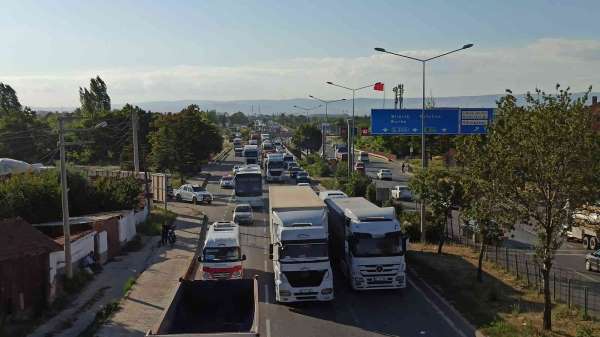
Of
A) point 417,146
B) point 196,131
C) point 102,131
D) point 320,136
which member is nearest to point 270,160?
point 196,131

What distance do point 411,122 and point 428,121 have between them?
4.11 ft

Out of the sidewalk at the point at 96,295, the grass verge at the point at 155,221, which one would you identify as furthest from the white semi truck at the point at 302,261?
the grass verge at the point at 155,221

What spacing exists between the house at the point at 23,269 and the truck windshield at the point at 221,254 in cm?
520

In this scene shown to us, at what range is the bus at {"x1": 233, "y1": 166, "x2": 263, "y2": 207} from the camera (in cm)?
4725

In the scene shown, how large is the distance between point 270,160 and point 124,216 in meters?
34.2

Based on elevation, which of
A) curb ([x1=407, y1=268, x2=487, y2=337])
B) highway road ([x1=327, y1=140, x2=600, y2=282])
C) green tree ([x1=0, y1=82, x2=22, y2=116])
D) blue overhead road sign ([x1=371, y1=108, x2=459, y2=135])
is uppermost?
green tree ([x1=0, y1=82, x2=22, y2=116])

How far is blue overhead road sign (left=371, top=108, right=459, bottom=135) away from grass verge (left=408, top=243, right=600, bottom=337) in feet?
49.6

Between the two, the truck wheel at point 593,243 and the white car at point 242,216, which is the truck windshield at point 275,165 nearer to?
the white car at point 242,216

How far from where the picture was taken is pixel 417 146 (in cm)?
8881

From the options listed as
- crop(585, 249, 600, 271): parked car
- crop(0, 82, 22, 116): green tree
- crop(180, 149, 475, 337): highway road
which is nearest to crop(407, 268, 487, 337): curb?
crop(180, 149, 475, 337): highway road

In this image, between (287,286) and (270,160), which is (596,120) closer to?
(287,286)

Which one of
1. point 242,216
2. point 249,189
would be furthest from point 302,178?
point 242,216

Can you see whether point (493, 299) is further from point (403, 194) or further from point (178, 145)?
point (178, 145)

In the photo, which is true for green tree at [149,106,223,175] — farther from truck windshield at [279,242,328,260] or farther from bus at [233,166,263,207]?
truck windshield at [279,242,328,260]
